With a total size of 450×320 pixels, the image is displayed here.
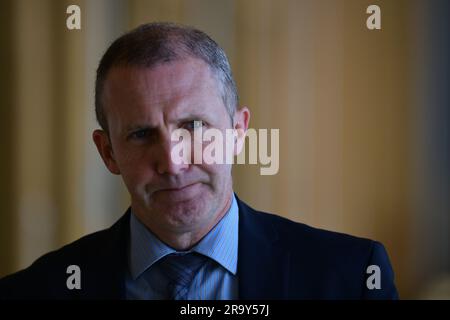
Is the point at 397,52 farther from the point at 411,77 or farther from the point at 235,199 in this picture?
the point at 235,199

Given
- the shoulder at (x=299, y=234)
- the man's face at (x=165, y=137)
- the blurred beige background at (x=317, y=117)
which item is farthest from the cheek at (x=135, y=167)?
the shoulder at (x=299, y=234)

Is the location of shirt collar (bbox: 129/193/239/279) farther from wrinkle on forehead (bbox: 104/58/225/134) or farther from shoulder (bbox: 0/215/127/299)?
wrinkle on forehead (bbox: 104/58/225/134)

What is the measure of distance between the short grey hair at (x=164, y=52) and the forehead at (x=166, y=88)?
0.01 meters

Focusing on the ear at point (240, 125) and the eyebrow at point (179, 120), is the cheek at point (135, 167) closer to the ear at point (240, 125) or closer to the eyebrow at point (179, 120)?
the eyebrow at point (179, 120)

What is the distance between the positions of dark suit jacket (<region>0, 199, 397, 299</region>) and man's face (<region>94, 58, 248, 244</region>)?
0.32 ft

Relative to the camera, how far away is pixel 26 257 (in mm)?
1161

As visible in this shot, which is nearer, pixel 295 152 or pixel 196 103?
pixel 196 103

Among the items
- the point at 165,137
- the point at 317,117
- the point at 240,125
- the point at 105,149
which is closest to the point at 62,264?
the point at 105,149

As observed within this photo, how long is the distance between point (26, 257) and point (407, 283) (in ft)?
2.73

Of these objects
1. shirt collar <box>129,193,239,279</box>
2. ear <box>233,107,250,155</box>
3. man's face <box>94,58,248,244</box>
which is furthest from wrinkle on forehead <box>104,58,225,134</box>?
shirt collar <box>129,193,239,279</box>

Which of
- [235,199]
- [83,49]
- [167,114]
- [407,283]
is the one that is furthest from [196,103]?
[407,283]

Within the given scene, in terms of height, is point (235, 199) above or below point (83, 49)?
below

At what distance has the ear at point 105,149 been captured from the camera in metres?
1.07
